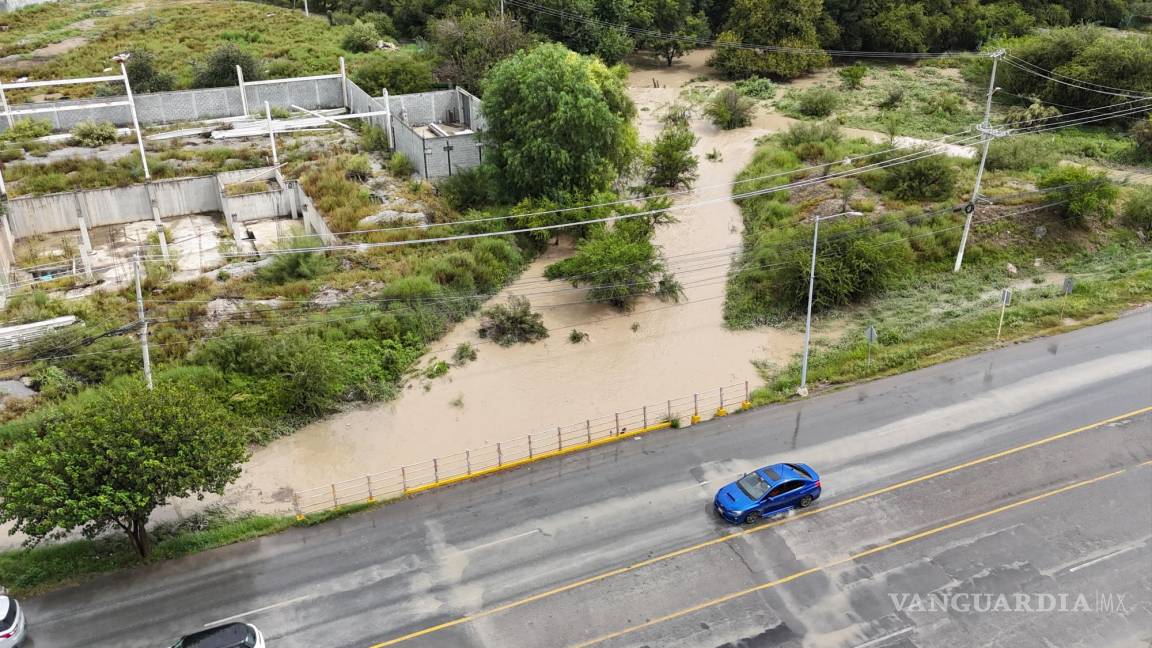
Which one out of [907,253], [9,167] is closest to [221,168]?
[9,167]

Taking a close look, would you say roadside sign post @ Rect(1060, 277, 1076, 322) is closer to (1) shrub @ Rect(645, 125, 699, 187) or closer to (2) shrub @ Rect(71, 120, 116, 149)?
(1) shrub @ Rect(645, 125, 699, 187)

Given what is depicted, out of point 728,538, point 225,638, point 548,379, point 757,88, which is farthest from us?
point 757,88

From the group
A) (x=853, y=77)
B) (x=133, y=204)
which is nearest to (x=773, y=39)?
(x=853, y=77)

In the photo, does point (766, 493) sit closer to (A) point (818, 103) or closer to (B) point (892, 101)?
(A) point (818, 103)

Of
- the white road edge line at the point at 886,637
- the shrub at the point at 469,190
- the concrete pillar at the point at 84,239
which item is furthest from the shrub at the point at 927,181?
the concrete pillar at the point at 84,239

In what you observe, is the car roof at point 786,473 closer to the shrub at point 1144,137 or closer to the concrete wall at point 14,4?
the shrub at point 1144,137

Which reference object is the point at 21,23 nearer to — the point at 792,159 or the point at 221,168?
the point at 221,168
